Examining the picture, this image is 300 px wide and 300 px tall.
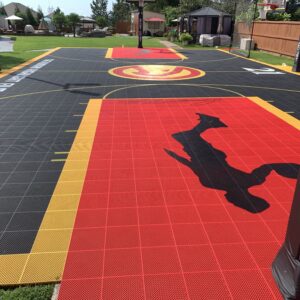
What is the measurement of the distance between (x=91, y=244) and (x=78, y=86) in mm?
14413

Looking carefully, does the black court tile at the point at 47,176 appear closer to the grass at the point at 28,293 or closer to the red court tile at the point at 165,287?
the grass at the point at 28,293

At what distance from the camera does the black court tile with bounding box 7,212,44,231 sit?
21.8 ft

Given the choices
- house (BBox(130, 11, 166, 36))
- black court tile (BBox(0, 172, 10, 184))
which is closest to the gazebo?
house (BBox(130, 11, 166, 36))

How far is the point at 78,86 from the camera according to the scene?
63.1ft

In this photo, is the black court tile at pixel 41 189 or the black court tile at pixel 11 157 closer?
the black court tile at pixel 41 189

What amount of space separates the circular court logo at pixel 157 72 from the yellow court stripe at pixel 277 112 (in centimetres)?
662

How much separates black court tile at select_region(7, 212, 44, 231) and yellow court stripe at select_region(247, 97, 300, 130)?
973 cm

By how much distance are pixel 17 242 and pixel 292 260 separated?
472 cm

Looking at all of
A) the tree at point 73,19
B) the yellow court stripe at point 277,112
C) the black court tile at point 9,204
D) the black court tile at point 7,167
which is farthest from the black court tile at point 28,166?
the tree at point 73,19

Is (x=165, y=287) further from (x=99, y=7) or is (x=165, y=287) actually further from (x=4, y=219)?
(x=99, y=7)

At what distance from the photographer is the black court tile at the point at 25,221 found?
664 centimetres

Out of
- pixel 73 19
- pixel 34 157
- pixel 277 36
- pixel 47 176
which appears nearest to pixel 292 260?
pixel 47 176

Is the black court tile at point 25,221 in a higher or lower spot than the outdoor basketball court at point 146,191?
lower

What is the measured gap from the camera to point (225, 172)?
897 cm
